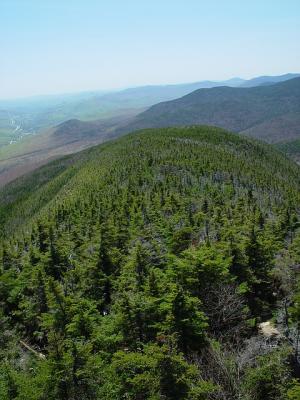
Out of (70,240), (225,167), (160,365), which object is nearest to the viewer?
(160,365)

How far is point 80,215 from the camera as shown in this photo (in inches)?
3939

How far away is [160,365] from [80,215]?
76350 millimetres

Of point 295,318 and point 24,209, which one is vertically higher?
point 295,318

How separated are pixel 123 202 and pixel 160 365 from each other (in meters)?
80.8

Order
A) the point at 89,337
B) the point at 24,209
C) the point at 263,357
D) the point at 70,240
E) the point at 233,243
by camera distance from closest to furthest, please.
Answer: the point at 263,357 < the point at 89,337 < the point at 233,243 < the point at 70,240 < the point at 24,209

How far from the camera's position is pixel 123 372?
29172 mm

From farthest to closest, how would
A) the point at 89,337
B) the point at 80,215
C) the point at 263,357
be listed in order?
the point at 80,215 → the point at 89,337 → the point at 263,357

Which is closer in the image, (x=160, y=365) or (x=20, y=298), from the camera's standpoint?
(x=160, y=365)

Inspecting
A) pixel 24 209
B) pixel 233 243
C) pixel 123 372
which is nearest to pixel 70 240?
pixel 233 243

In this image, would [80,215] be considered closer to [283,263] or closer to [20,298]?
[20,298]

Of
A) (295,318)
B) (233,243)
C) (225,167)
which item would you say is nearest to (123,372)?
(295,318)

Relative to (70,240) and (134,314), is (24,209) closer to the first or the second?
(70,240)

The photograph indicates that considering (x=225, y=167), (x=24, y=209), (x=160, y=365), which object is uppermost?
Answer: (x=160, y=365)

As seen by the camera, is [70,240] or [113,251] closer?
[113,251]
